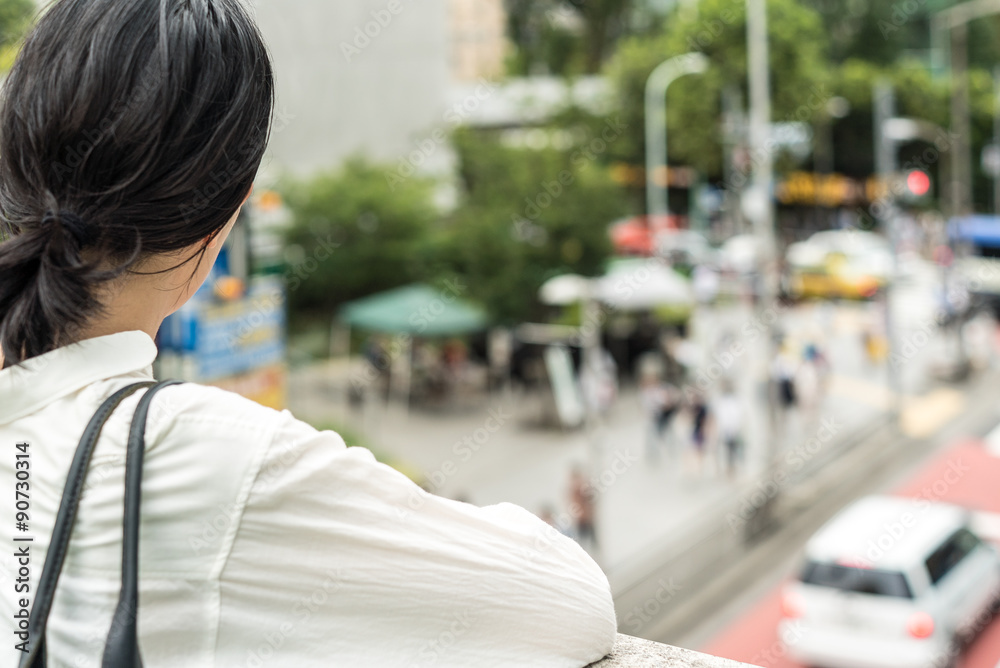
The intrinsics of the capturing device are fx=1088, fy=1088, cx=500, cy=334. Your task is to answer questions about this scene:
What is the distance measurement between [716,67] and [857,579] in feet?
50.8

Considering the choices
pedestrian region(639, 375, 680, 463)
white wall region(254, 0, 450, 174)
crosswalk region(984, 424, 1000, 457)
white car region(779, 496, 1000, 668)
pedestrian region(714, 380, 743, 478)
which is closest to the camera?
white car region(779, 496, 1000, 668)

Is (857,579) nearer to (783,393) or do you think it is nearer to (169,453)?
(783,393)

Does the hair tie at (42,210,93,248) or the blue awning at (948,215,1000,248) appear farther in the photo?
the blue awning at (948,215,1000,248)

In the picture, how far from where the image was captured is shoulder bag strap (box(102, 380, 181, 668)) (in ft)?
2.36

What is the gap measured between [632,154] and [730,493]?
21228 mm

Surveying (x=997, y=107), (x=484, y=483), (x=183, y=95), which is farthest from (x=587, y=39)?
(x=183, y=95)

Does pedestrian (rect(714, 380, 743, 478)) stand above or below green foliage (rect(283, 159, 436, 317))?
below

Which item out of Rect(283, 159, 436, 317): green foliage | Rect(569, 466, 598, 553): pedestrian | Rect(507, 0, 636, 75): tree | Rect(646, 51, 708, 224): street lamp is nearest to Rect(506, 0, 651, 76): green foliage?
Rect(507, 0, 636, 75): tree

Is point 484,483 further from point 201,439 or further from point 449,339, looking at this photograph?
point 201,439

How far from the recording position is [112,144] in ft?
2.61

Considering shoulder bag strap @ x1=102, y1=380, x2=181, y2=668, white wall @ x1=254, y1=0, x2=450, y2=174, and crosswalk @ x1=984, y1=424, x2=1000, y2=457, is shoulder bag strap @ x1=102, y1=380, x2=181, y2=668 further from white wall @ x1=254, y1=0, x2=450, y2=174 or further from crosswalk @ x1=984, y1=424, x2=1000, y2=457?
white wall @ x1=254, y1=0, x2=450, y2=174

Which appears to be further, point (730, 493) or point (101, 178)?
point (730, 493)

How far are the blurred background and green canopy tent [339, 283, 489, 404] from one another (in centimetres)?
7

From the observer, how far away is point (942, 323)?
77.6ft
